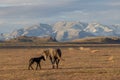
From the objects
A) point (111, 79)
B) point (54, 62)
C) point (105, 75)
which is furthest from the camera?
point (54, 62)

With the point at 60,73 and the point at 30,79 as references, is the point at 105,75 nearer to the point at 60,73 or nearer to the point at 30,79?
the point at 60,73

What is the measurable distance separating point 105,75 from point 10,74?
7.22m

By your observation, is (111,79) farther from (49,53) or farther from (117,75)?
(49,53)

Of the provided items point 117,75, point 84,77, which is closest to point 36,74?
point 84,77

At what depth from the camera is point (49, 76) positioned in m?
29.3

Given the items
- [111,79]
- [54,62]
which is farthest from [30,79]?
[54,62]

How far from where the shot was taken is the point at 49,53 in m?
36.3

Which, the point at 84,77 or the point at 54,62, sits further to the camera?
the point at 54,62

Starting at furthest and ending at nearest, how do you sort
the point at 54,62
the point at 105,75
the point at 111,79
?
1. the point at 54,62
2. the point at 105,75
3. the point at 111,79

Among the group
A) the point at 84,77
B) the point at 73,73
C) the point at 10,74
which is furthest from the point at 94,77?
the point at 10,74

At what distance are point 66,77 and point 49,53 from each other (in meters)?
7.95

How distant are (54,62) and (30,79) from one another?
856cm

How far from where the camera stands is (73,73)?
30.7m

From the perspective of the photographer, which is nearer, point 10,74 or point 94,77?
point 94,77
